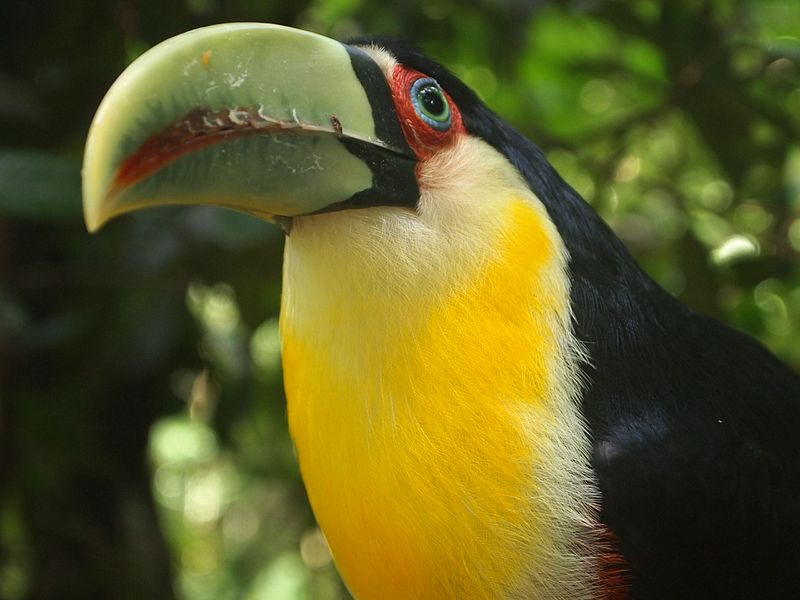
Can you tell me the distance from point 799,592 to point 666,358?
48 centimetres

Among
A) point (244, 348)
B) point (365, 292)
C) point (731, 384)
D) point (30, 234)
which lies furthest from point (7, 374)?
point (731, 384)

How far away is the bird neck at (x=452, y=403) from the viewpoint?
1.43 meters

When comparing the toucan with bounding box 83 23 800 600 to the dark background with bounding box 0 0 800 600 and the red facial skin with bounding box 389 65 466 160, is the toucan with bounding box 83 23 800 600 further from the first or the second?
the dark background with bounding box 0 0 800 600

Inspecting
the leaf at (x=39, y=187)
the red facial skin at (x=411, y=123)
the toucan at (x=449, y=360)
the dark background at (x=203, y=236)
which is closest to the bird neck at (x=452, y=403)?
the toucan at (x=449, y=360)

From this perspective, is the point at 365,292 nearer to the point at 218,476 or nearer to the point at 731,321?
the point at 731,321

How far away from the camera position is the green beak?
1.22 meters

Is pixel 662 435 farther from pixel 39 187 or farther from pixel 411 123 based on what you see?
pixel 39 187

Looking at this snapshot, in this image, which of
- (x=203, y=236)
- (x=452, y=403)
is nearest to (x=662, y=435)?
(x=452, y=403)

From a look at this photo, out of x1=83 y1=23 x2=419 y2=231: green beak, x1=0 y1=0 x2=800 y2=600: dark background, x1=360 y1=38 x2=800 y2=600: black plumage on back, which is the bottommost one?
x1=0 y1=0 x2=800 y2=600: dark background

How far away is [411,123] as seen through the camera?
1.50 meters

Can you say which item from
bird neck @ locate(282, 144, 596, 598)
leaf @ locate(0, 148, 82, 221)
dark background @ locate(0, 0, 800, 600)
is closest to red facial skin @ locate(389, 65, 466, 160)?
bird neck @ locate(282, 144, 596, 598)

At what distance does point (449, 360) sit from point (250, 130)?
1.52ft

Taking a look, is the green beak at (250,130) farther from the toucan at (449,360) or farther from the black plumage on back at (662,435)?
the black plumage on back at (662,435)

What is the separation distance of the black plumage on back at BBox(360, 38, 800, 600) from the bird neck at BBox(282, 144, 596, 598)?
0.06 meters
